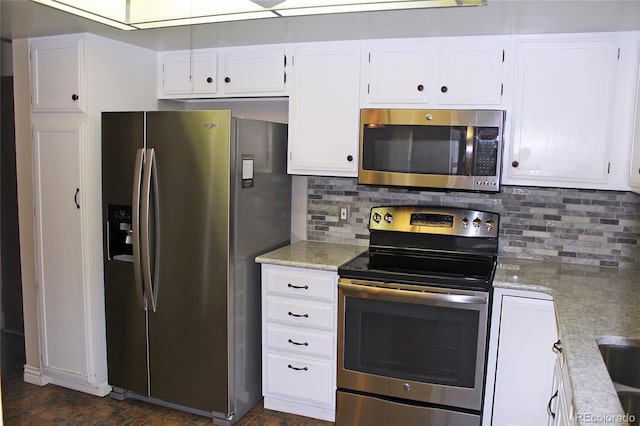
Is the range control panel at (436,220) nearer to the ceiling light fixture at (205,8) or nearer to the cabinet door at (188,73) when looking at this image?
the cabinet door at (188,73)

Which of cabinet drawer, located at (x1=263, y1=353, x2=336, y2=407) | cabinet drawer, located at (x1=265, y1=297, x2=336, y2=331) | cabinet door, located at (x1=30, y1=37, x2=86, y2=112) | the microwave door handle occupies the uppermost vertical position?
cabinet door, located at (x1=30, y1=37, x2=86, y2=112)

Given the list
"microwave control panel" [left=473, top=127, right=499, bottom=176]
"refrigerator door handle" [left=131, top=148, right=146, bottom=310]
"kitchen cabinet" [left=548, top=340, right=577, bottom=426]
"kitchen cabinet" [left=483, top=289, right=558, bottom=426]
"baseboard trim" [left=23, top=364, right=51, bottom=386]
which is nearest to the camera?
"kitchen cabinet" [left=548, top=340, right=577, bottom=426]

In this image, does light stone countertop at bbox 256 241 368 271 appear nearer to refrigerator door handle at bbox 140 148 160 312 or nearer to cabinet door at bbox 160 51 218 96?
refrigerator door handle at bbox 140 148 160 312

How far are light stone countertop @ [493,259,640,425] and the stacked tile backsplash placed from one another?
0.30ft

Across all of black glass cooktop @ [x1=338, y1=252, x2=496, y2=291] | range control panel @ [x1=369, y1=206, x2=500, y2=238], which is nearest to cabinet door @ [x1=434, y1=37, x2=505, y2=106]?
range control panel @ [x1=369, y1=206, x2=500, y2=238]

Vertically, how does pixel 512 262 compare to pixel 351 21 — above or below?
below

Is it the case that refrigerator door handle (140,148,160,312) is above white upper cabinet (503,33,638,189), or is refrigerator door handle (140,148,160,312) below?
below

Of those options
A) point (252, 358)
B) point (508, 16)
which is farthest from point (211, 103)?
point (508, 16)

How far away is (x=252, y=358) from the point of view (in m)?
3.03

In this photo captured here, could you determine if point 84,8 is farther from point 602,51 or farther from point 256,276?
point 602,51

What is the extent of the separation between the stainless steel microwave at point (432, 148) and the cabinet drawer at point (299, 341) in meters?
0.90

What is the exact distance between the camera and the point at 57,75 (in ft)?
9.93

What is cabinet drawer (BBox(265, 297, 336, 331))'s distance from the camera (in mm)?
2824

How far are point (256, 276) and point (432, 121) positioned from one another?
51.4 inches
